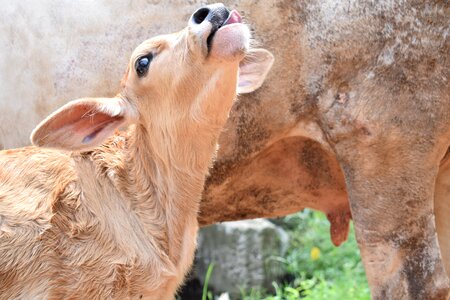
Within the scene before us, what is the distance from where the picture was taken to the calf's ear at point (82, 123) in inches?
219

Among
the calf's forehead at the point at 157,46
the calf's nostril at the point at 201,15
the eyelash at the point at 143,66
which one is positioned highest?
the calf's nostril at the point at 201,15

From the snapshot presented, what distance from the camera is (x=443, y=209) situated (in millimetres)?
6703

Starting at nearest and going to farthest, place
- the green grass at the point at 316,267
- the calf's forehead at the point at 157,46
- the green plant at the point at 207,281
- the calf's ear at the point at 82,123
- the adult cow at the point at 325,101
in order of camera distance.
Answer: the calf's ear at the point at 82,123, the calf's forehead at the point at 157,46, the adult cow at the point at 325,101, the green grass at the point at 316,267, the green plant at the point at 207,281

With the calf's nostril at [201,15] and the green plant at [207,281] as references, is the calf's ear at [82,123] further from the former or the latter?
the green plant at [207,281]

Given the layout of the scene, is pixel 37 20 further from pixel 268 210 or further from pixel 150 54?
pixel 268 210

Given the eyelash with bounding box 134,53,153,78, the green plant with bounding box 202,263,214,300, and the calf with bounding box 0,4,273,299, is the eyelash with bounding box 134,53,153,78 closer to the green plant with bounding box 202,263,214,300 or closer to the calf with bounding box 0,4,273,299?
the calf with bounding box 0,4,273,299

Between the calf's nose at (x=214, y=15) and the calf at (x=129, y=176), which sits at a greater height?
the calf's nose at (x=214, y=15)

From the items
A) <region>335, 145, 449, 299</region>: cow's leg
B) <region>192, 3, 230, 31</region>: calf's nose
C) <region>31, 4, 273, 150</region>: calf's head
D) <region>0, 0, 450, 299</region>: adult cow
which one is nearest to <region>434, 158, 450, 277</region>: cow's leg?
<region>0, 0, 450, 299</region>: adult cow

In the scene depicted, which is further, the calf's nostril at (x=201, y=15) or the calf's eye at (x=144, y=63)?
the calf's eye at (x=144, y=63)

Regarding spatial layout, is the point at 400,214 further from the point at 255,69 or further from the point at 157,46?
the point at 157,46

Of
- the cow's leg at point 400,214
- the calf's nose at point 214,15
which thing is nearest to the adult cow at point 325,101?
the cow's leg at point 400,214

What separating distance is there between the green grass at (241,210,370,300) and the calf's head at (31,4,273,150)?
3.28 m

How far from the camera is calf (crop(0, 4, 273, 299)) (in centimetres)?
546

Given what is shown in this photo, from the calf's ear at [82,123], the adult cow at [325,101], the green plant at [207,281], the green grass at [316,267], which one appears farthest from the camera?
the green plant at [207,281]
